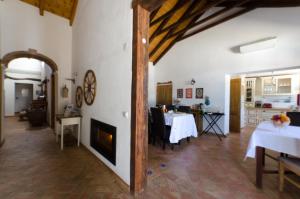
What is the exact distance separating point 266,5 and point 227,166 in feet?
13.5

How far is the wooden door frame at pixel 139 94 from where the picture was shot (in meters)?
1.80

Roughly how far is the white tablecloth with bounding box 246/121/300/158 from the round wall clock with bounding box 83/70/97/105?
9.15 ft

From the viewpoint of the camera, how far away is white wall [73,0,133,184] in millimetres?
1991

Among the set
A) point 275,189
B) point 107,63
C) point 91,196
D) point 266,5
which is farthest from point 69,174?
point 266,5

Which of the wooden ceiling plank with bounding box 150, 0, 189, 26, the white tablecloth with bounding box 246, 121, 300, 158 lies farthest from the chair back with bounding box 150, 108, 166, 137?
the wooden ceiling plank with bounding box 150, 0, 189, 26

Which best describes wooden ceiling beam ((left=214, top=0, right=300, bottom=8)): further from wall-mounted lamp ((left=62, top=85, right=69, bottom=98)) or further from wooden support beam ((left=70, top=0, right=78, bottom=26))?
wall-mounted lamp ((left=62, top=85, right=69, bottom=98))

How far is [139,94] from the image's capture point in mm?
1813

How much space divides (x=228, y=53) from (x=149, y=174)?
422 centimetres

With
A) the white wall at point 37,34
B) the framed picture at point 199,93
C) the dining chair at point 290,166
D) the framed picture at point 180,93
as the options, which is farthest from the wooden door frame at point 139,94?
the framed picture at point 180,93

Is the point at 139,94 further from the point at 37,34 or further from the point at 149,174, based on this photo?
the point at 37,34

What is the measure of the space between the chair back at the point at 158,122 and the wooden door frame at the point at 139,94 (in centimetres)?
158

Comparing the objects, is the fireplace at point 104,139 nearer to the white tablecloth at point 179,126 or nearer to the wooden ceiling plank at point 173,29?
the white tablecloth at point 179,126

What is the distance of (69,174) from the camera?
7.73 feet

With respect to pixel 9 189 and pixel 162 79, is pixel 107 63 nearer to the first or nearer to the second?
pixel 9 189
